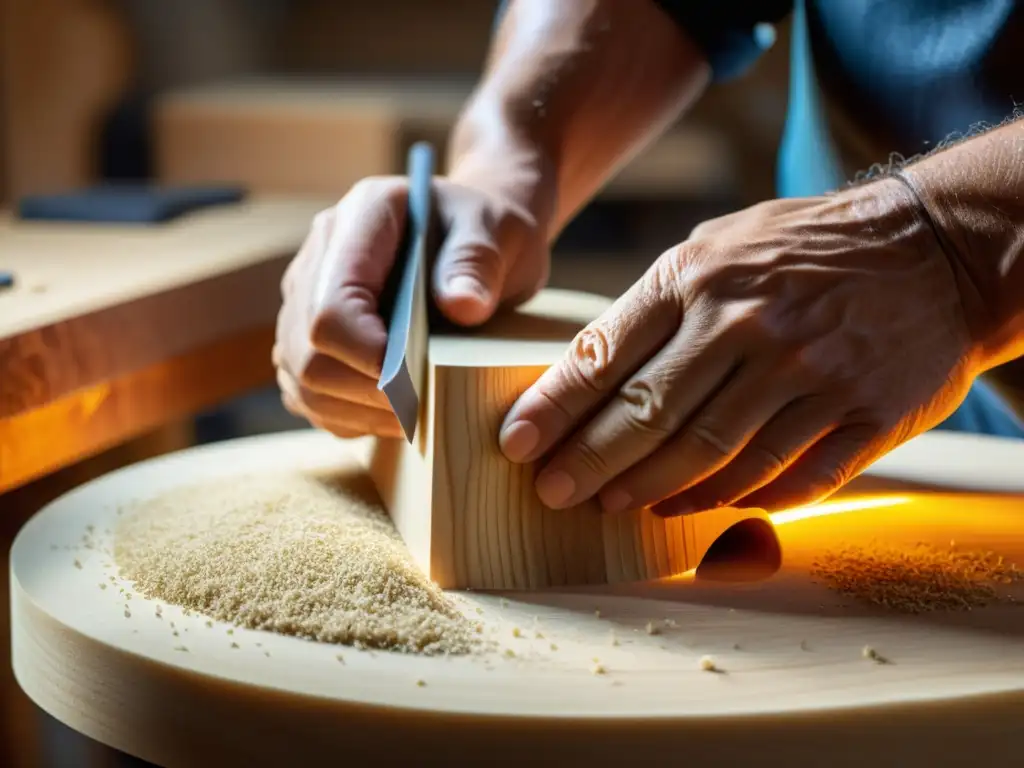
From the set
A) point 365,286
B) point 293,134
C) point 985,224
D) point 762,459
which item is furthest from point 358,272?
point 293,134

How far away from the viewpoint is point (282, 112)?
2.44 meters

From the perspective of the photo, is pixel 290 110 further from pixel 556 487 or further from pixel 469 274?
pixel 556 487

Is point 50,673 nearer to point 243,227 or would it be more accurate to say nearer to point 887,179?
point 887,179

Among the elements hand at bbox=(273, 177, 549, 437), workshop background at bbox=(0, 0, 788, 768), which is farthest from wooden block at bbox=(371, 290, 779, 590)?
workshop background at bbox=(0, 0, 788, 768)

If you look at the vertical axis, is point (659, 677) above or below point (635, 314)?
below

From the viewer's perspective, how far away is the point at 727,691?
0.66 m

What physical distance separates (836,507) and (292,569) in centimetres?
43

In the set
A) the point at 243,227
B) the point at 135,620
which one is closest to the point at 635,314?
the point at 135,620

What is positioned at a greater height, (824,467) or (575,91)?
(575,91)

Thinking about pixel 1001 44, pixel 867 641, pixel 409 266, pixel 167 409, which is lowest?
pixel 167 409

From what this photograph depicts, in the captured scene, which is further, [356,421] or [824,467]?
[356,421]

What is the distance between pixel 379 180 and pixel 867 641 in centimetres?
59

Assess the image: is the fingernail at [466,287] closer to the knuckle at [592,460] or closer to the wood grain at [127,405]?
the knuckle at [592,460]

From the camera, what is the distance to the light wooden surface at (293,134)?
2.42 m
